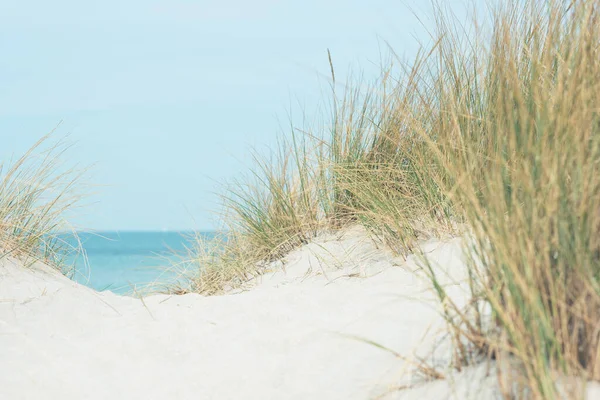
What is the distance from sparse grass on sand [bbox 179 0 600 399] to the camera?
1312mm

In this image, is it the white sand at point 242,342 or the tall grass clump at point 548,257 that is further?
the white sand at point 242,342

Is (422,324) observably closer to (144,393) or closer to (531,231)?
(531,231)

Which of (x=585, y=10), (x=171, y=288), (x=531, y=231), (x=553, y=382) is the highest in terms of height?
(x=585, y=10)

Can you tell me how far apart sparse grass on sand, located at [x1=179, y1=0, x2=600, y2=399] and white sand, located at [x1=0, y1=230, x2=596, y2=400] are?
18 centimetres

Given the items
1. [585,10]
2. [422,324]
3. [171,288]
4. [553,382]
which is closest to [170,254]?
[171,288]

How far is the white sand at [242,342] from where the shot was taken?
1762mm

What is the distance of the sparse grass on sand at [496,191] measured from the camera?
131 cm

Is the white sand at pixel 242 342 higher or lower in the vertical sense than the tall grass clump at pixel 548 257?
lower

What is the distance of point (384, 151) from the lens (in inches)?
134

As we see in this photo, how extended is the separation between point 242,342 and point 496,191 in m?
1.07

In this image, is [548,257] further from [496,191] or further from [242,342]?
[242,342]

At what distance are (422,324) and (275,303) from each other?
0.73 m

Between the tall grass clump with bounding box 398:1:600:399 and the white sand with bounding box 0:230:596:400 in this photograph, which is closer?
the tall grass clump with bounding box 398:1:600:399

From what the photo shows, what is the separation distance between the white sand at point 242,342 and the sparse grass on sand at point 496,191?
0.58 ft
